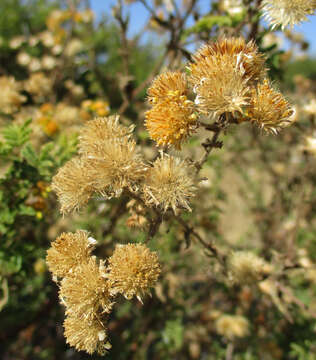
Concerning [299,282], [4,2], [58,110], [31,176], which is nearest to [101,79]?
[58,110]

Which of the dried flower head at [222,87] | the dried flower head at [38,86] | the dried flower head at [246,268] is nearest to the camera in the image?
the dried flower head at [222,87]

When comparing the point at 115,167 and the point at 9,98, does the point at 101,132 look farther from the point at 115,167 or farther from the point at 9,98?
the point at 9,98

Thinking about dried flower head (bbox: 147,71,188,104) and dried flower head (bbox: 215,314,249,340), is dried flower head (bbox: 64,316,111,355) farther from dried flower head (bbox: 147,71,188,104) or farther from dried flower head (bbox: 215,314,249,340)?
dried flower head (bbox: 215,314,249,340)

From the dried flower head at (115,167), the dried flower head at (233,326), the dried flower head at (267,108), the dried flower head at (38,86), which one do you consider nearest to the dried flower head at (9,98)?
the dried flower head at (38,86)

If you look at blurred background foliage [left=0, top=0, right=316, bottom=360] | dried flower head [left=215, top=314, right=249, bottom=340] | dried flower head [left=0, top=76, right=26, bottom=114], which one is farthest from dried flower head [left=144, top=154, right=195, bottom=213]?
dried flower head [left=215, top=314, right=249, bottom=340]

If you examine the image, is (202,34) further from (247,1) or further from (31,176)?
(31,176)

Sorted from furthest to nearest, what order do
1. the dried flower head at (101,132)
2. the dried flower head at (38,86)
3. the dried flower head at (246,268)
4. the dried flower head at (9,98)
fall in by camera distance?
the dried flower head at (38,86) → the dried flower head at (9,98) → the dried flower head at (246,268) → the dried flower head at (101,132)

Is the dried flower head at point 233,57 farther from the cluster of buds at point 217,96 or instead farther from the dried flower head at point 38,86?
the dried flower head at point 38,86
